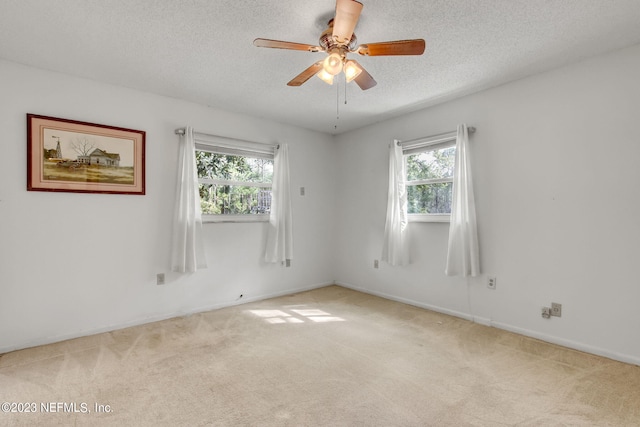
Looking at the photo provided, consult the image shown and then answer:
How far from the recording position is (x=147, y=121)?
3219 mm

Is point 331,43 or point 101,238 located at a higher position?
point 331,43

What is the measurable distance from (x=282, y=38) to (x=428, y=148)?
212 cm

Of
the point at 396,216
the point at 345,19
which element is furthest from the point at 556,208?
A: the point at 345,19

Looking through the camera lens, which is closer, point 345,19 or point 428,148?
point 345,19

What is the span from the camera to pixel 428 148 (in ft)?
11.9

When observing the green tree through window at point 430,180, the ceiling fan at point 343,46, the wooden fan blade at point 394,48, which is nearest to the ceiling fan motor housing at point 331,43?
the ceiling fan at point 343,46

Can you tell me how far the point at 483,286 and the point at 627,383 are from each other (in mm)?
1224

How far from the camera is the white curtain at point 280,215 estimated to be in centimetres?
404

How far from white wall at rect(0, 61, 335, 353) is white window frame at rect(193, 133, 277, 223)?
10 cm

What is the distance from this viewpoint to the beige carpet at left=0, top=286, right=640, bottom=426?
1.72 meters

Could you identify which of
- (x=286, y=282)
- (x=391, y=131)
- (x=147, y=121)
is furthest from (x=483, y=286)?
(x=147, y=121)

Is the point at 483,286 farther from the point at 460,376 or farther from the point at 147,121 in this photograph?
the point at 147,121

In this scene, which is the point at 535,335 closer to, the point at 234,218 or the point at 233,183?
the point at 234,218

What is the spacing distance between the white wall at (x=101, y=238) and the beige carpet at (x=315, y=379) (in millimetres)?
266
